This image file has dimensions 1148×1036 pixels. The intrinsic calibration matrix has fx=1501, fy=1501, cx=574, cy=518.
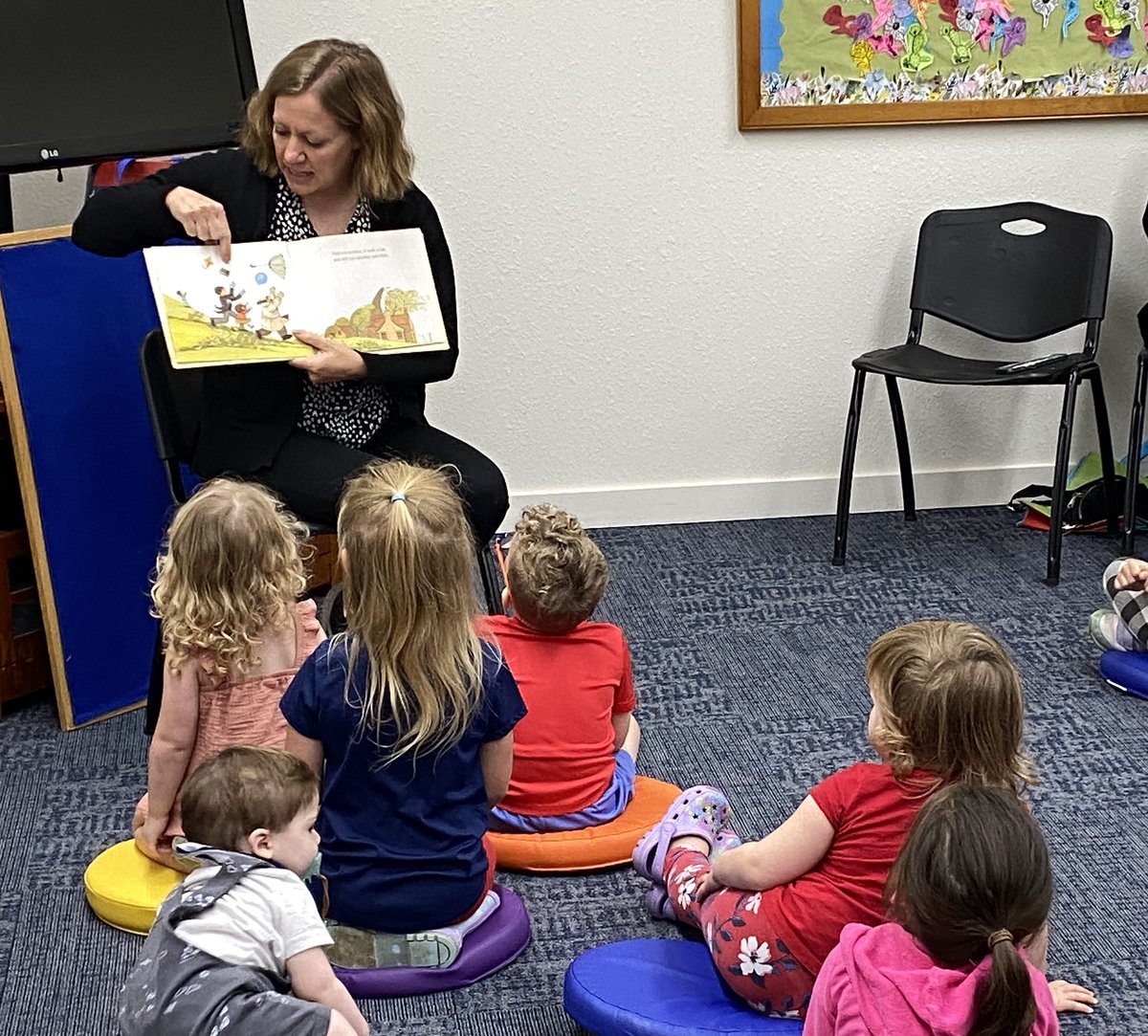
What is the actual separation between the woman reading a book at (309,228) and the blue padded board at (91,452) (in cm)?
19

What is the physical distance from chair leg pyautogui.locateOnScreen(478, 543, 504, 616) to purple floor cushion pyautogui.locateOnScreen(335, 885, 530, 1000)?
85 cm

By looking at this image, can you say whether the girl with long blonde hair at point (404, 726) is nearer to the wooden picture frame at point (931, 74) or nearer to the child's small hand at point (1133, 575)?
the child's small hand at point (1133, 575)

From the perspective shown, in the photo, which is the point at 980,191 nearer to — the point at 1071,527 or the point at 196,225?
the point at 1071,527

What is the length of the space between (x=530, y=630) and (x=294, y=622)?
350mm

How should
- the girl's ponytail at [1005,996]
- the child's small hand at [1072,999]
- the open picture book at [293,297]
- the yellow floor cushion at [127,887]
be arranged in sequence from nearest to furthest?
the girl's ponytail at [1005,996]
the child's small hand at [1072,999]
the yellow floor cushion at [127,887]
the open picture book at [293,297]

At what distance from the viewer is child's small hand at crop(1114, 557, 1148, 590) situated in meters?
2.82

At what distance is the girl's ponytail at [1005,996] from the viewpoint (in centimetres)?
121

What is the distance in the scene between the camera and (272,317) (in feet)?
8.25

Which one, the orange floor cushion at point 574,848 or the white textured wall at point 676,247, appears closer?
the orange floor cushion at point 574,848

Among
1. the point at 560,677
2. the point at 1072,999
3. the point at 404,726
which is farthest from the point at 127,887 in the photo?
the point at 1072,999

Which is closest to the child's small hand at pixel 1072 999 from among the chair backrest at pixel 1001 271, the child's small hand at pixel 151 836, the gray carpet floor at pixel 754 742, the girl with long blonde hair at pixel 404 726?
the gray carpet floor at pixel 754 742

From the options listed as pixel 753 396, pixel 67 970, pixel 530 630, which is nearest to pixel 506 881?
pixel 530 630

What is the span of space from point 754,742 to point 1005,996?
1409 mm

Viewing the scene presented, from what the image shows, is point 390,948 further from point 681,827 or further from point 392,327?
point 392,327
